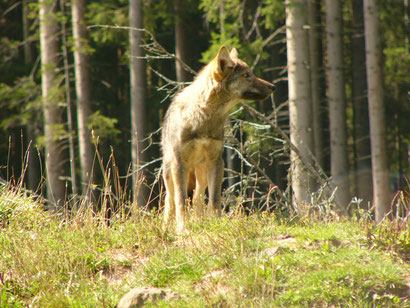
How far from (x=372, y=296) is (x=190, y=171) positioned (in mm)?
3590

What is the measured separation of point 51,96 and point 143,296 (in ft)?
49.6

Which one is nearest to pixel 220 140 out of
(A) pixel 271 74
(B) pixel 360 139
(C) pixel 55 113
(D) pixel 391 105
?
(C) pixel 55 113

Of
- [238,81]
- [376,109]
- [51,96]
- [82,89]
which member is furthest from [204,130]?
[51,96]

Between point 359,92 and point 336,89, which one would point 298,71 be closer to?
point 336,89

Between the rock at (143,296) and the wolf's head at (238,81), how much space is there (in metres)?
3.24

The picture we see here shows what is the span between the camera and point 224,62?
6.90m

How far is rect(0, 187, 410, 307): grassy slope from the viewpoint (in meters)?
4.50

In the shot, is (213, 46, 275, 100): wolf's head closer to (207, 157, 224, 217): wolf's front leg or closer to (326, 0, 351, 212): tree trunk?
(207, 157, 224, 217): wolf's front leg

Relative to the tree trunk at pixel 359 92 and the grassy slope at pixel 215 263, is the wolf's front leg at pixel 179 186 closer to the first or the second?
the grassy slope at pixel 215 263

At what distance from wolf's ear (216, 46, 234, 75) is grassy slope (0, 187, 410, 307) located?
2.07 metres

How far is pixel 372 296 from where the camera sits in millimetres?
4367

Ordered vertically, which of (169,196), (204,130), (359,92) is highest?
(359,92)

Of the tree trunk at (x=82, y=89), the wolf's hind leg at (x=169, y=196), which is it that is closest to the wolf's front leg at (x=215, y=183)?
the wolf's hind leg at (x=169, y=196)

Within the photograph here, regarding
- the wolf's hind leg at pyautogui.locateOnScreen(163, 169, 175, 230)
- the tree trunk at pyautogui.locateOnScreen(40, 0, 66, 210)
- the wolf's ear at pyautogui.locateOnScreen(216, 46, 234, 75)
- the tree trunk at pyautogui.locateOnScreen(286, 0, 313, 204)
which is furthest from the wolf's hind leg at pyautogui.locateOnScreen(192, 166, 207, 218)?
the tree trunk at pyautogui.locateOnScreen(40, 0, 66, 210)
